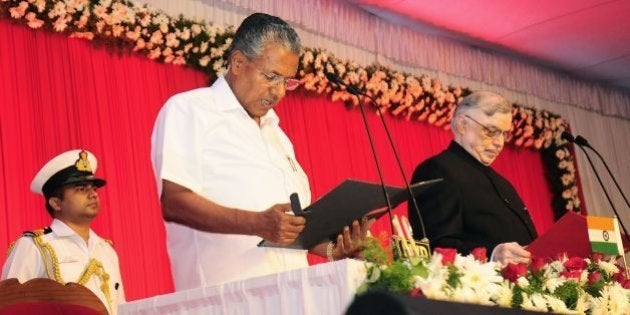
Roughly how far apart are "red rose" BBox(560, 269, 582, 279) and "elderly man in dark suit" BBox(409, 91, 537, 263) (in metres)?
0.55

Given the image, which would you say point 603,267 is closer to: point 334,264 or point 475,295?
point 475,295

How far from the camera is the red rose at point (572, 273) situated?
9.55 feet

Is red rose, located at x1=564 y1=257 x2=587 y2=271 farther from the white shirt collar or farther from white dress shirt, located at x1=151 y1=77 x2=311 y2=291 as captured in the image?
the white shirt collar

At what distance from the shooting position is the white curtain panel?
22.5 feet

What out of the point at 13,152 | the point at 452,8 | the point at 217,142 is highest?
the point at 452,8

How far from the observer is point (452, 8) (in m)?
7.69

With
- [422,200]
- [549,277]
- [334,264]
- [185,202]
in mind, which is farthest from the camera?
[422,200]

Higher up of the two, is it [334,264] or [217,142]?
[217,142]

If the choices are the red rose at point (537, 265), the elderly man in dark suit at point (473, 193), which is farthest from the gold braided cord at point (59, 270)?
the red rose at point (537, 265)

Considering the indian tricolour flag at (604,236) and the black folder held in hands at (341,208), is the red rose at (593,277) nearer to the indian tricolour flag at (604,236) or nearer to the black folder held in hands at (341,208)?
the indian tricolour flag at (604,236)

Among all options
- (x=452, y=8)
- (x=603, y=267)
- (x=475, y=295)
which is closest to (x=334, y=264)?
(x=475, y=295)

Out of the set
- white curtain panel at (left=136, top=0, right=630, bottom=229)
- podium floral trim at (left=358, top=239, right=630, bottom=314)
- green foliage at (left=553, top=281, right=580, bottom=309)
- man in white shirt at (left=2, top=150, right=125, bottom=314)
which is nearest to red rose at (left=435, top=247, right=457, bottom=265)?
podium floral trim at (left=358, top=239, right=630, bottom=314)

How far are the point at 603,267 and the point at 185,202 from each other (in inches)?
54.1

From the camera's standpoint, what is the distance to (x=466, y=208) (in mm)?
3643
